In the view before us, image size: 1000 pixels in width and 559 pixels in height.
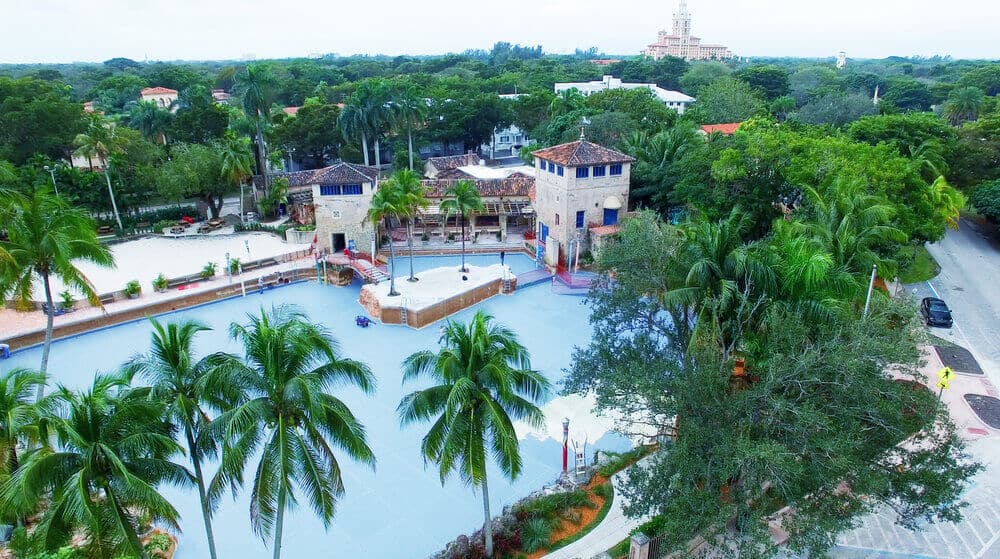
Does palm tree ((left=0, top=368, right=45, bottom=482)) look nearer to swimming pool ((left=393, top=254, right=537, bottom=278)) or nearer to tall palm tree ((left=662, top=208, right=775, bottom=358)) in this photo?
tall palm tree ((left=662, top=208, right=775, bottom=358))

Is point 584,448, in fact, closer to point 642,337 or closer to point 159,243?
point 642,337

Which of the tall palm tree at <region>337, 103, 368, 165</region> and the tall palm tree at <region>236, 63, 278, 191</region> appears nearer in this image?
the tall palm tree at <region>236, 63, 278, 191</region>

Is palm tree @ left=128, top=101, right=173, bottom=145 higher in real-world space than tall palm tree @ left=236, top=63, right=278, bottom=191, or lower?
lower

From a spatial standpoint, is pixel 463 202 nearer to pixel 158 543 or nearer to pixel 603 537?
pixel 603 537

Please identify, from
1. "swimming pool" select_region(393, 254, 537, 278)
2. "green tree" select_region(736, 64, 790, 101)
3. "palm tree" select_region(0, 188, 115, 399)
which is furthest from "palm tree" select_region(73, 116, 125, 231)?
"green tree" select_region(736, 64, 790, 101)

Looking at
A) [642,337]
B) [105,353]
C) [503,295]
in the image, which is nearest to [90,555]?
[642,337]
